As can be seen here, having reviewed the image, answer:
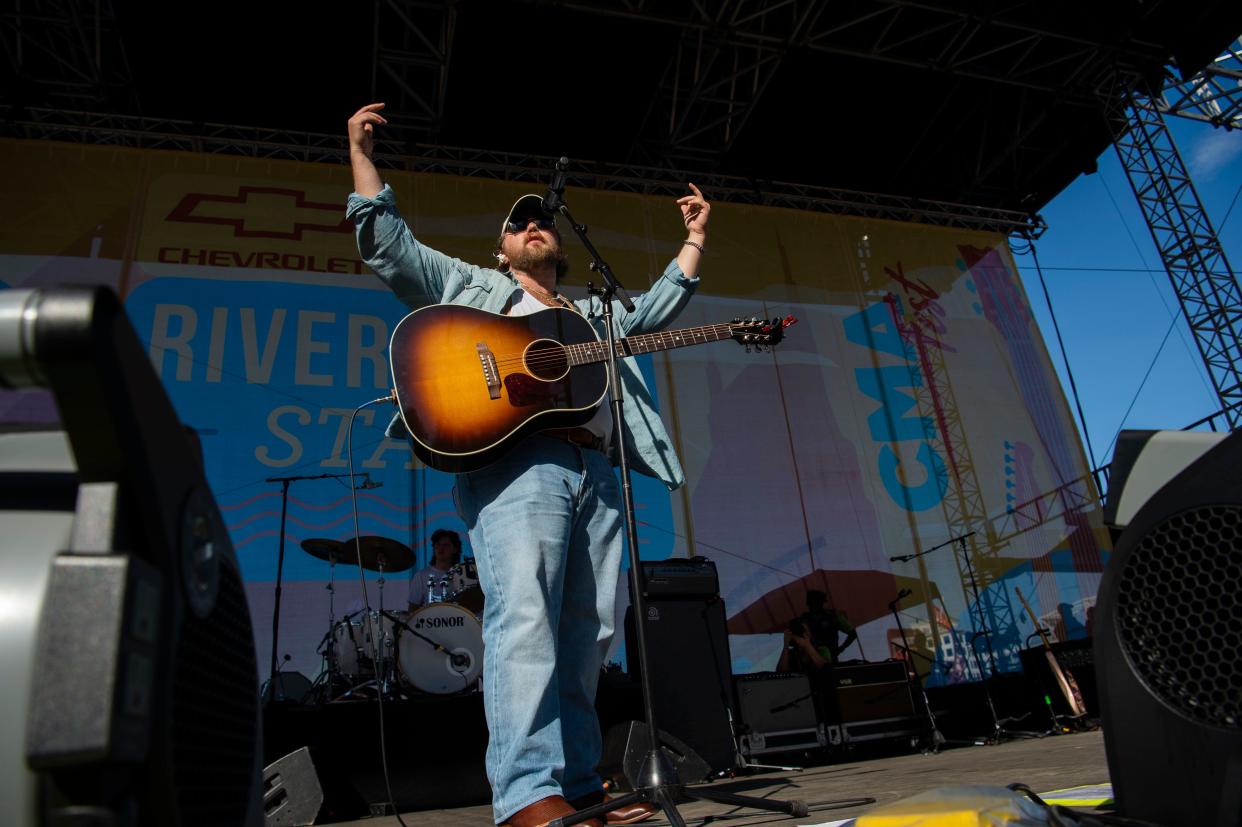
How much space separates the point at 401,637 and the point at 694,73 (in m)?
5.48

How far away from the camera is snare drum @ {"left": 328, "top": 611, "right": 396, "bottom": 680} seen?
4527 millimetres

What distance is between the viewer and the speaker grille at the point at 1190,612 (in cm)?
69

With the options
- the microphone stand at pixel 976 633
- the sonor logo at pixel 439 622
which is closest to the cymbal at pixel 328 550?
the sonor logo at pixel 439 622

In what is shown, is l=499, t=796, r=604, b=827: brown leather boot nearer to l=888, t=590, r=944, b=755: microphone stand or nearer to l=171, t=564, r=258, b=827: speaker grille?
l=171, t=564, r=258, b=827: speaker grille

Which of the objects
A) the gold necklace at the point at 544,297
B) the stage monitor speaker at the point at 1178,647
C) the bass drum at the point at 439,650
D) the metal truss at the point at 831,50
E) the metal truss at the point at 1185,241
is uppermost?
the metal truss at the point at 831,50

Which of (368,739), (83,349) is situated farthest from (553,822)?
(368,739)

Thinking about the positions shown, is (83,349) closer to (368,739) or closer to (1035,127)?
(368,739)

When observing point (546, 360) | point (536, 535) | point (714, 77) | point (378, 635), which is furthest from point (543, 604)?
point (714, 77)

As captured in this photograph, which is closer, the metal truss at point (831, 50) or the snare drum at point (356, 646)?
the snare drum at point (356, 646)

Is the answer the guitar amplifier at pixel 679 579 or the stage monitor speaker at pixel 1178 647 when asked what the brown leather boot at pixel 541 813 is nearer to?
the stage monitor speaker at pixel 1178 647

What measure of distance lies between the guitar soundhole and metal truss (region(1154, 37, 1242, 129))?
7.99 metres

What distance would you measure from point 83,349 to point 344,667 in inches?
186

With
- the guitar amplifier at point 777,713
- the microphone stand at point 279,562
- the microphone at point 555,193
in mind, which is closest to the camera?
the microphone at point 555,193

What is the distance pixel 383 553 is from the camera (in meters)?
5.13
